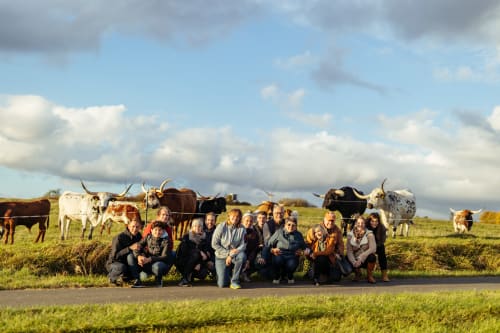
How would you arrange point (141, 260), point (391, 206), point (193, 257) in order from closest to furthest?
point (141, 260) < point (193, 257) < point (391, 206)

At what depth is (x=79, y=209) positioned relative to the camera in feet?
64.2

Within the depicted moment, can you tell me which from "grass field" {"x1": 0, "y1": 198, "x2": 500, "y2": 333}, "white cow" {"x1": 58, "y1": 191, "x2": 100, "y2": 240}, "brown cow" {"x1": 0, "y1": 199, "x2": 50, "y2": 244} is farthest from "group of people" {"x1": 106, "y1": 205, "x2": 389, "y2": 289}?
"brown cow" {"x1": 0, "y1": 199, "x2": 50, "y2": 244}

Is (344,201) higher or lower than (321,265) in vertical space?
higher

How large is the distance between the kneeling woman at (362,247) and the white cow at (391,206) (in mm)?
9104

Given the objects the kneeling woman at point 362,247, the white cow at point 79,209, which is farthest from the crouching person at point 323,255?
the white cow at point 79,209

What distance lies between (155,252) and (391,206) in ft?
43.1

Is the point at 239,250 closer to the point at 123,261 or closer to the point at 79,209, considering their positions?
the point at 123,261

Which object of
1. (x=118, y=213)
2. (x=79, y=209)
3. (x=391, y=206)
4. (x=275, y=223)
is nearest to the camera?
(x=275, y=223)

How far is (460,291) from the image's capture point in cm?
1189

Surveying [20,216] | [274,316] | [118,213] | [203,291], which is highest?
[118,213]

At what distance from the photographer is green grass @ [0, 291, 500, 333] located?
26.6 feet

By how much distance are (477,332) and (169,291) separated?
5.42 meters

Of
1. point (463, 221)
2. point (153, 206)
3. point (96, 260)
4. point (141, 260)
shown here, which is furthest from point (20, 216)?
point (463, 221)

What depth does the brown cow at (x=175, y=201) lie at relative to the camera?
19.5 meters
